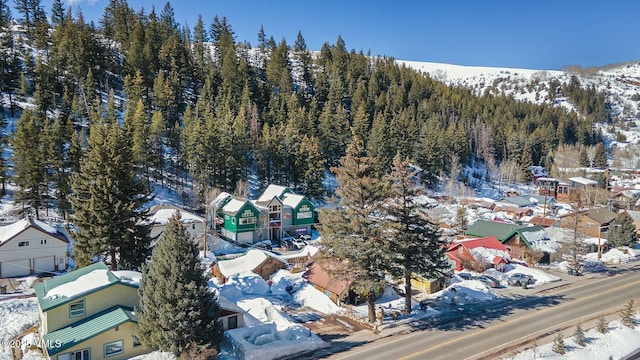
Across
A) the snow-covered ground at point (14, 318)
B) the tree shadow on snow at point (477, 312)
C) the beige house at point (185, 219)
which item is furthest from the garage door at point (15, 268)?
the tree shadow on snow at point (477, 312)

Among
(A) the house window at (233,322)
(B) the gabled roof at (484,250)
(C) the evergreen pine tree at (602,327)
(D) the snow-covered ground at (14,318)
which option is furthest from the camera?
(B) the gabled roof at (484,250)

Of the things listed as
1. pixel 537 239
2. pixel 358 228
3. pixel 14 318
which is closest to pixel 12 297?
pixel 14 318

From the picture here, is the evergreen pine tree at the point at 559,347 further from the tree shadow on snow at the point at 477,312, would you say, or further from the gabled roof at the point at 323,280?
the gabled roof at the point at 323,280

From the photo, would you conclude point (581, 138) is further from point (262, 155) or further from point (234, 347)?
point (234, 347)

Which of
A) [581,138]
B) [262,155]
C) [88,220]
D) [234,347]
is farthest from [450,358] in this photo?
[581,138]

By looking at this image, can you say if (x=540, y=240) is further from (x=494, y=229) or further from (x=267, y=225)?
(x=267, y=225)

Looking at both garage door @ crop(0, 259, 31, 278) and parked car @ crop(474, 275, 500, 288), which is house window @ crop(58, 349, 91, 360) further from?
parked car @ crop(474, 275, 500, 288)

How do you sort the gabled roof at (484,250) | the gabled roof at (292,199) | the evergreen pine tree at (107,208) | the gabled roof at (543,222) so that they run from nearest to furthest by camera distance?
the evergreen pine tree at (107,208) < the gabled roof at (484,250) < the gabled roof at (292,199) < the gabled roof at (543,222)
